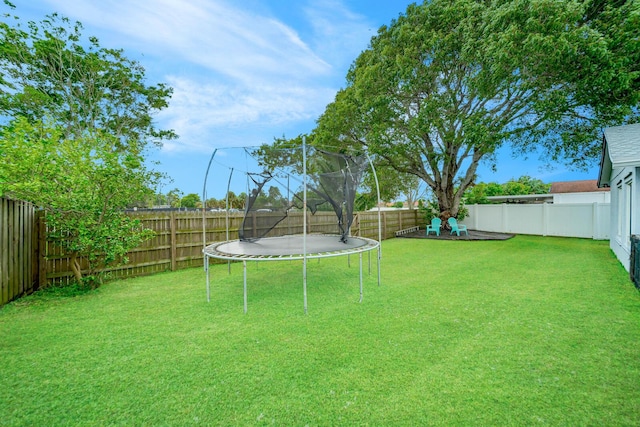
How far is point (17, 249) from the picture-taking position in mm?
3545

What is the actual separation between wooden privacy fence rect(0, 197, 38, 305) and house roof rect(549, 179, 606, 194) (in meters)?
33.8

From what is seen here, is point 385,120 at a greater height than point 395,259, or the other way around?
point 385,120

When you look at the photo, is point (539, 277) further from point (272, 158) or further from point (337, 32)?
point (337, 32)

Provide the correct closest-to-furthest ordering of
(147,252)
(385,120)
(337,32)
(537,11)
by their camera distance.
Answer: (147,252), (537,11), (337,32), (385,120)

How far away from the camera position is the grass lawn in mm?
1535

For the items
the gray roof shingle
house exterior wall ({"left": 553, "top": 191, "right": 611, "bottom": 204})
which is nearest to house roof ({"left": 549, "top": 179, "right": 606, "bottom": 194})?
house exterior wall ({"left": 553, "top": 191, "right": 611, "bottom": 204})

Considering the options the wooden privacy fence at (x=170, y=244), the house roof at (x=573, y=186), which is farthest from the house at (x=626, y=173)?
the house roof at (x=573, y=186)

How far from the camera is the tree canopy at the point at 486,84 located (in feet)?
21.9

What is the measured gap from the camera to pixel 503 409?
1532 millimetres

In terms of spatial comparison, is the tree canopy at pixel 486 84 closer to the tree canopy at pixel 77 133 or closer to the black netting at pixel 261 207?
the black netting at pixel 261 207

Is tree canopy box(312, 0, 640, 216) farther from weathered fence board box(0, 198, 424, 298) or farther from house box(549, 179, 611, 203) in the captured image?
house box(549, 179, 611, 203)

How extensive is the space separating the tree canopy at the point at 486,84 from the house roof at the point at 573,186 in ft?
72.7

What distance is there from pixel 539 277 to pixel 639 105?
6748 mm

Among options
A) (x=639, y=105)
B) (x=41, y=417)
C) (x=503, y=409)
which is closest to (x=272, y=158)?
(x=41, y=417)
